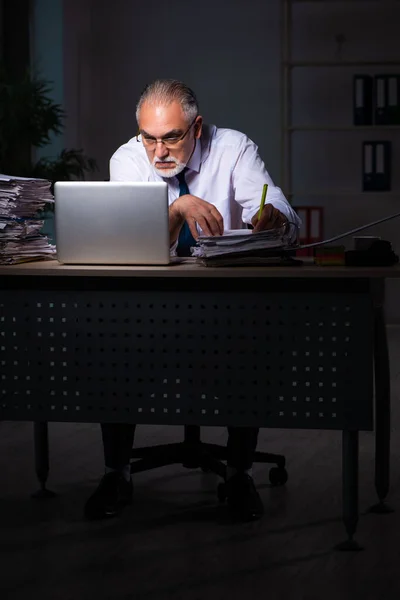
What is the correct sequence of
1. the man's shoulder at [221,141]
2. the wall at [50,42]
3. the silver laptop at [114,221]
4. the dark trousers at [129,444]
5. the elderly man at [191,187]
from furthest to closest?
the wall at [50,42], the man's shoulder at [221,141], the dark trousers at [129,444], the elderly man at [191,187], the silver laptop at [114,221]

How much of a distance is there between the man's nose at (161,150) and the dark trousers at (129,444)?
84cm

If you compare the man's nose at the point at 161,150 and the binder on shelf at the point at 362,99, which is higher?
the binder on shelf at the point at 362,99

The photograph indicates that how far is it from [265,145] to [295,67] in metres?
0.58

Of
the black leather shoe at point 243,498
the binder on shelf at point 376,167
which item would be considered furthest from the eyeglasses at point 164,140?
the binder on shelf at point 376,167

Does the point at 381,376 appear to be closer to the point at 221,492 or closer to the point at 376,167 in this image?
the point at 221,492

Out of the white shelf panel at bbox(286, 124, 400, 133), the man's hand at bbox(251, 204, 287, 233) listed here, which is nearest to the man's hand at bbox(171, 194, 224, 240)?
the man's hand at bbox(251, 204, 287, 233)

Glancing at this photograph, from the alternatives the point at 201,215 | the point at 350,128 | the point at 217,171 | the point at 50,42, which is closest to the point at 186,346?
the point at 201,215

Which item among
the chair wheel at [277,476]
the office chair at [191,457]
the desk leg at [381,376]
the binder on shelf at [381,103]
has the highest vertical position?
the binder on shelf at [381,103]

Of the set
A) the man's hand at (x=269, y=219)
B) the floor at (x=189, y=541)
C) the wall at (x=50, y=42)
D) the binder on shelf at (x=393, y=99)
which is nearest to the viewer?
the floor at (x=189, y=541)

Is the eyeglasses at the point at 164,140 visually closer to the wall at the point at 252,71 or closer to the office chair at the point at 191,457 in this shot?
the office chair at the point at 191,457

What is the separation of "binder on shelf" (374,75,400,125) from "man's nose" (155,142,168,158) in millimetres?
3809

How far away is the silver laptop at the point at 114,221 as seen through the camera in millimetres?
2430

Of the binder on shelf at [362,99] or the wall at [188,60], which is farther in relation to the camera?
the wall at [188,60]

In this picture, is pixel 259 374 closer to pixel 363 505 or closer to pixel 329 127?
pixel 363 505
